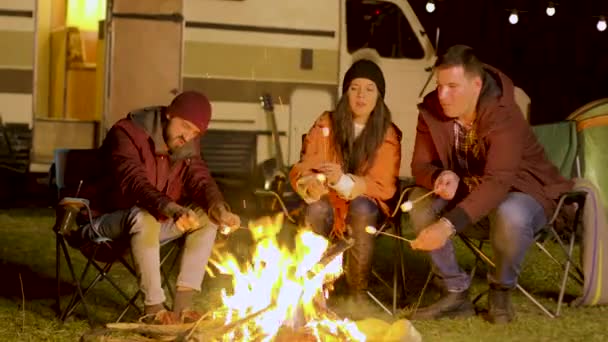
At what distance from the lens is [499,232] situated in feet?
13.1

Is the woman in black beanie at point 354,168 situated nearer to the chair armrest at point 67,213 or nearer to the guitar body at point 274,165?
the chair armrest at point 67,213

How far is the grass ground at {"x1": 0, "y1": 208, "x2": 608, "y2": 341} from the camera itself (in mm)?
3941

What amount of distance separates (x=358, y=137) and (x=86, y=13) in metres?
5.31

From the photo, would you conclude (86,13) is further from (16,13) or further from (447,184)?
(447,184)

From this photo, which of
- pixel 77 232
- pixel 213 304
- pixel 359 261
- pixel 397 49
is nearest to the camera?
pixel 77 232

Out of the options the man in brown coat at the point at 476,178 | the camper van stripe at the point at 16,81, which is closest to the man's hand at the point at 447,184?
the man in brown coat at the point at 476,178

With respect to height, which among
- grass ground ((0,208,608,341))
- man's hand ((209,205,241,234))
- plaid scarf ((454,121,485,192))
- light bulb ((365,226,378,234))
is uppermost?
plaid scarf ((454,121,485,192))

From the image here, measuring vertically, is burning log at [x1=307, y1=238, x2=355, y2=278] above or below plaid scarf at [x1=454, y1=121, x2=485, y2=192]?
below

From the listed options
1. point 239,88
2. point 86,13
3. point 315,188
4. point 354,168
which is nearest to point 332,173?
point 315,188

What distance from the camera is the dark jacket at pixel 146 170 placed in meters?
3.84

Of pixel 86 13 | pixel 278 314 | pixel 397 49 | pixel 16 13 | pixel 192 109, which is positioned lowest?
pixel 278 314

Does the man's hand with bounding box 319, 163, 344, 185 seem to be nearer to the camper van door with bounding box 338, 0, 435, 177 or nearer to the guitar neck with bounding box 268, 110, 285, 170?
the guitar neck with bounding box 268, 110, 285, 170

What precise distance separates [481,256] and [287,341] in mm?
1344

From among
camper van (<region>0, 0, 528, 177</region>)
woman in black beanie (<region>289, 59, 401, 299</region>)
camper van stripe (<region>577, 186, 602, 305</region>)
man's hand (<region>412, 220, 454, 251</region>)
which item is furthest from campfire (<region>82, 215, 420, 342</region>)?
camper van (<region>0, 0, 528, 177</region>)
